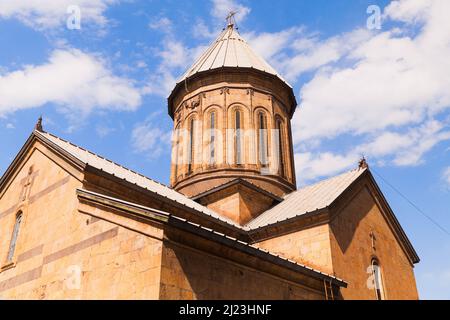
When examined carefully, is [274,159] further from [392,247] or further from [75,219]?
[75,219]

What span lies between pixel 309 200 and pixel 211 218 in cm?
306

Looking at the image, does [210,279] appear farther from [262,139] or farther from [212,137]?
[262,139]

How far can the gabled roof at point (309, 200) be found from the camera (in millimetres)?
11812

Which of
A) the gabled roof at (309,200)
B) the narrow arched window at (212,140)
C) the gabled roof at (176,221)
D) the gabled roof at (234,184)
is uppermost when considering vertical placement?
the narrow arched window at (212,140)

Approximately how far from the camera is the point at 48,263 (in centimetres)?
839

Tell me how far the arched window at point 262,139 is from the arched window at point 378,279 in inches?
213

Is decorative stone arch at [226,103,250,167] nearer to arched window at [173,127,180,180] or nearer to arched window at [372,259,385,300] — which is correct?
arched window at [173,127,180,180]

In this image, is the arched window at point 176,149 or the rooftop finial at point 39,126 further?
the arched window at point 176,149

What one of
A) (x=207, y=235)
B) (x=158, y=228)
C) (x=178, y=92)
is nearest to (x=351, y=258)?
(x=207, y=235)

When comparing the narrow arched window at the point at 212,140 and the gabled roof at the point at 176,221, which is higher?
the narrow arched window at the point at 212,140

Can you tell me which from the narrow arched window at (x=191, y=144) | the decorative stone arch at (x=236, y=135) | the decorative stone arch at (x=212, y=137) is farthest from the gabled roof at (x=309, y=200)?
the narrow arched window at (x=191, y=144)

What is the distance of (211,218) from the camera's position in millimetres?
11430

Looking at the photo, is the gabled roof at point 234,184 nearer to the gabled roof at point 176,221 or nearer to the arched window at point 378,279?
the arched window at point 378,279

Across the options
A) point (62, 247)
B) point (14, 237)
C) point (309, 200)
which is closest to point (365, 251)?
point (309, 200)
